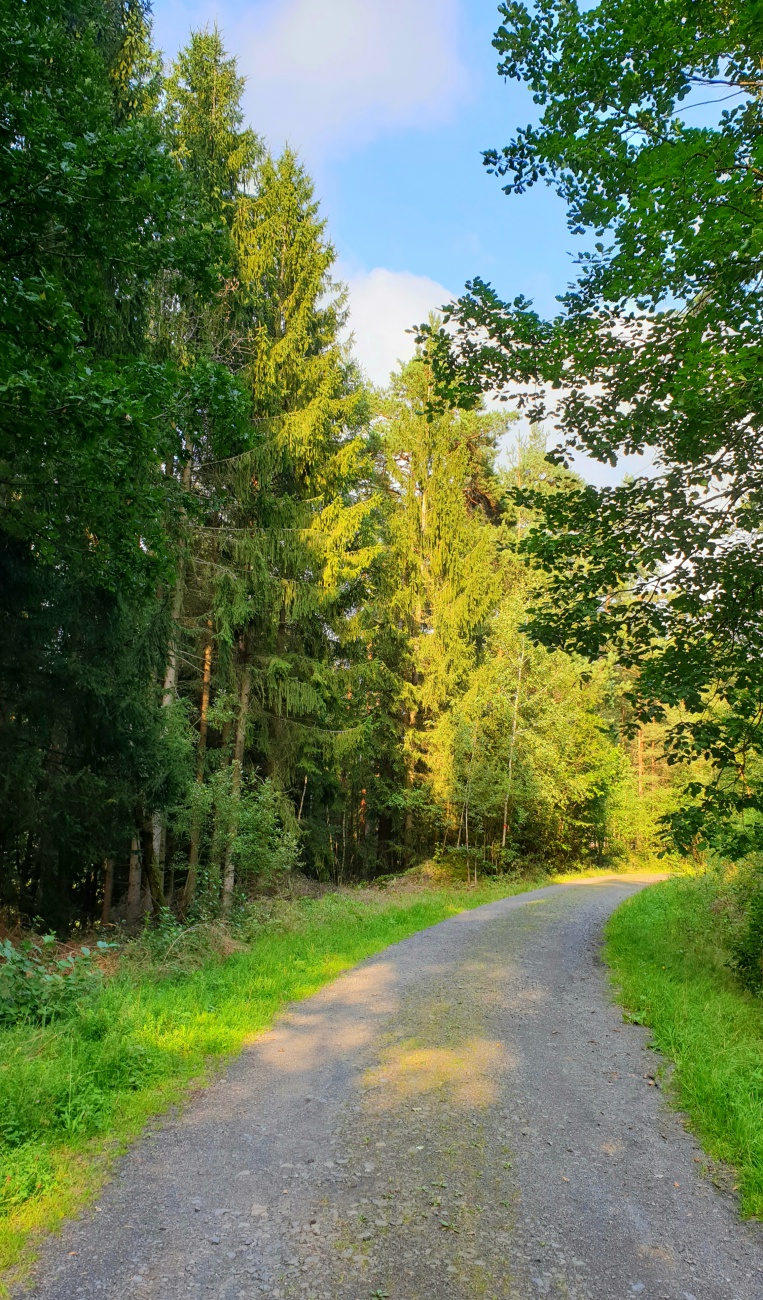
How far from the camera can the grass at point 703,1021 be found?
3.74 m

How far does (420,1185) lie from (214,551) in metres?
11.5

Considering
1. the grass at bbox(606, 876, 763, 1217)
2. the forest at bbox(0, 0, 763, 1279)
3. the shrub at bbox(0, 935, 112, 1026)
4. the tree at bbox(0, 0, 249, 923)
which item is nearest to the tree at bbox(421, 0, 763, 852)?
the forest at bbox(0, 0, 763, 1279)

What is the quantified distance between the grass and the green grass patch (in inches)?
129

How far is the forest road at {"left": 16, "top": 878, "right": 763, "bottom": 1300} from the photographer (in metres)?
2.63

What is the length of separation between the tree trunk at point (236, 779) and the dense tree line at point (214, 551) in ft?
0.31

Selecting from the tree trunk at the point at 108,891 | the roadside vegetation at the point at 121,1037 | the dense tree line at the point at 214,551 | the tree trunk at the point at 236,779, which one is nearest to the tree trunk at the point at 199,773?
the dense tree line at the point at 214,551

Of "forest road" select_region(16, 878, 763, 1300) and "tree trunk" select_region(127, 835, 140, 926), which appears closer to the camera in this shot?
"forest road" select_region(16, 878, 763, 1300)

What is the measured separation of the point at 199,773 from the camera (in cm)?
1234

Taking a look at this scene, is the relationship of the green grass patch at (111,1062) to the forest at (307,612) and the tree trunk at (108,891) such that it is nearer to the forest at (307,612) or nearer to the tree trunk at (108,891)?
the forest at (307,612)

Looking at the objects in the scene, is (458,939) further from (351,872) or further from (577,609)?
(351,872)

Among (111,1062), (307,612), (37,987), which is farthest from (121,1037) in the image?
(307,612)

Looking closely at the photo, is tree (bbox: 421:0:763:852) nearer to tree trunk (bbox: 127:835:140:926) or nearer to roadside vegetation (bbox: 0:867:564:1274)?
roadside vegetation (bbox: 0:867:564:1274)

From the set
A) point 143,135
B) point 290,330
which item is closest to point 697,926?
point 143,135

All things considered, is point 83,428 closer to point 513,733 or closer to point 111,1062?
point 111,1062
